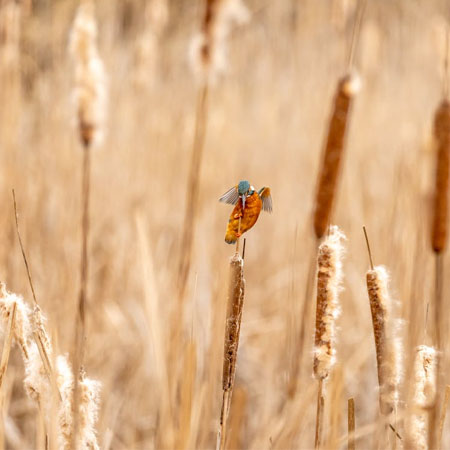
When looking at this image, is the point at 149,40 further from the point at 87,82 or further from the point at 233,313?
the point at 233,313

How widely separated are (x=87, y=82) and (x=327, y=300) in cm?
40

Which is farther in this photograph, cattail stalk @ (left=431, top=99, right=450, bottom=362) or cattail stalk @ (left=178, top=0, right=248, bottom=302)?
cattail stalk @ (left=178, top=0, right=248, bottom=302)

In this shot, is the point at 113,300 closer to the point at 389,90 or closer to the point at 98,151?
the point at 98,151

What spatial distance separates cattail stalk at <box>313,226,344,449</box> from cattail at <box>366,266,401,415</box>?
1.1 inches

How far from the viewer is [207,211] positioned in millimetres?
1993

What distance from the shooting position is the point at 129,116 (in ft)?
7.95

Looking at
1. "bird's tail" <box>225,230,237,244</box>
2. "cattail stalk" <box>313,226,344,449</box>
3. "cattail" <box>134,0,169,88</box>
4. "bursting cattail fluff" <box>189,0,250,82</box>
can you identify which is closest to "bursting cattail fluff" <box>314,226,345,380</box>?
"cattail stalk" <box>313,226,344,449</box>

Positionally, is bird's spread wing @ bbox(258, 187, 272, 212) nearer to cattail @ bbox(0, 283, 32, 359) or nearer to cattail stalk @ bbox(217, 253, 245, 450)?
cattail stalk @ bbox(217, 253, 245, 450)

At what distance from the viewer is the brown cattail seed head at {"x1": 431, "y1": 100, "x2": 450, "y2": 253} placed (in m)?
0.48

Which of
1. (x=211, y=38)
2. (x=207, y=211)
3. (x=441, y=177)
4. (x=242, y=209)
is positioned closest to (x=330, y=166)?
(x=441, y=177)

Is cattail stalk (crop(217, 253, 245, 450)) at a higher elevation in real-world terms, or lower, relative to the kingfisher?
lower

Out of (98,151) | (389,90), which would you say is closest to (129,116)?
(98,151)

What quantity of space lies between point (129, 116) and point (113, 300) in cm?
88

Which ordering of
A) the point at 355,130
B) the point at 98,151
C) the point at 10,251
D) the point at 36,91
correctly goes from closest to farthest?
the point at 10,251 → the point at 98,151 → the point at 36,91 → the point at 355,130
